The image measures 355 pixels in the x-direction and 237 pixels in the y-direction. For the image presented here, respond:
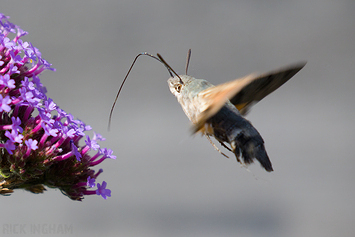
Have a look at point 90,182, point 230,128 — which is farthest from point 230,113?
point 90,182

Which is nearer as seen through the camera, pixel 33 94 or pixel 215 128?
pixel 33 94

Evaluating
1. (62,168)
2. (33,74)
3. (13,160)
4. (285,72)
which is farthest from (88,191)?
(285,72)

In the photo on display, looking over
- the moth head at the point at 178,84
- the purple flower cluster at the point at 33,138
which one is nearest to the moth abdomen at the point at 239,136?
the moth head at the point at 178,84

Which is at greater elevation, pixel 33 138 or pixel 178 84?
pixel 178 84

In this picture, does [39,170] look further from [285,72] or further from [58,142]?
[285,72]

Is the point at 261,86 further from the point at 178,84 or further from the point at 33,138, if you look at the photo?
the point at 33,138

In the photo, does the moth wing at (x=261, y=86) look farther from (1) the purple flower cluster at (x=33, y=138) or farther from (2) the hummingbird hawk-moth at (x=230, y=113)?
(1) the purple flower cluster at (x=33, y=138)
